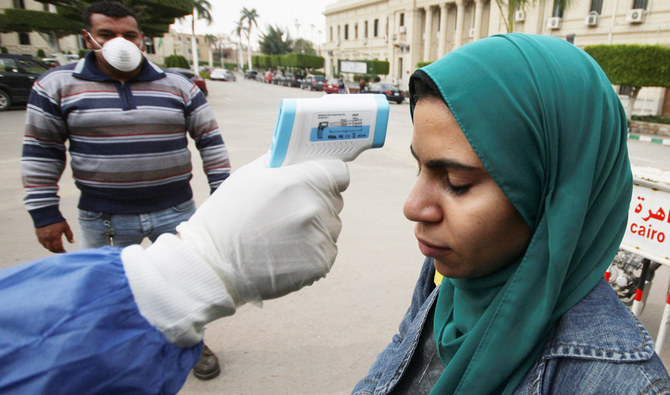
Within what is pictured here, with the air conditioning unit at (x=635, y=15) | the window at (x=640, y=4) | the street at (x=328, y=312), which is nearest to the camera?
the street at (x=328, y=312)

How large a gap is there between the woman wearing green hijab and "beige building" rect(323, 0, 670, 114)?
14.5m

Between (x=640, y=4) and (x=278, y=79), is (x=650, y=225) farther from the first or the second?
(x=278, y=79)

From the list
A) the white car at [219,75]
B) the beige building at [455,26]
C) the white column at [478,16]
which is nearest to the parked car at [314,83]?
the beige building at [455,26]

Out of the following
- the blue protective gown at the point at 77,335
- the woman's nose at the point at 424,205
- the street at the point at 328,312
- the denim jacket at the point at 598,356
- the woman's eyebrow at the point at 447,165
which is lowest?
the street at the point at 328,312

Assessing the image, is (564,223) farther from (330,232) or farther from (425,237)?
(330,232)

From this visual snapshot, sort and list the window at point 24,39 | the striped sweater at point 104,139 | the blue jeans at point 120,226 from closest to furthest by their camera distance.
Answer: the striped sweater at point 104,139, the blue jeans at point 120,226, the window at point 24,39

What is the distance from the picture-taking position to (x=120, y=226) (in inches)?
86.8

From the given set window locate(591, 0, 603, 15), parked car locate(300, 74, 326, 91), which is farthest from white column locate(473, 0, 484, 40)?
parked car locate(300, 74, 326, 91)

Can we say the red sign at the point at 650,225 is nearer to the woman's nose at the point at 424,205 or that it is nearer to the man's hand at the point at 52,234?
the woman's nose at the point at 424,205

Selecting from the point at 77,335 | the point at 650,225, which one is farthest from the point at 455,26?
the point at 77,335

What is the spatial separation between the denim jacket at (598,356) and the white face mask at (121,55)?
7.18 ft

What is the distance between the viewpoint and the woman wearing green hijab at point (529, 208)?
857 millimetres

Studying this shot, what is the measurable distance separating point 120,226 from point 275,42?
72961 mm

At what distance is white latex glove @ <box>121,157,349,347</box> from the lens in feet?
2.54
